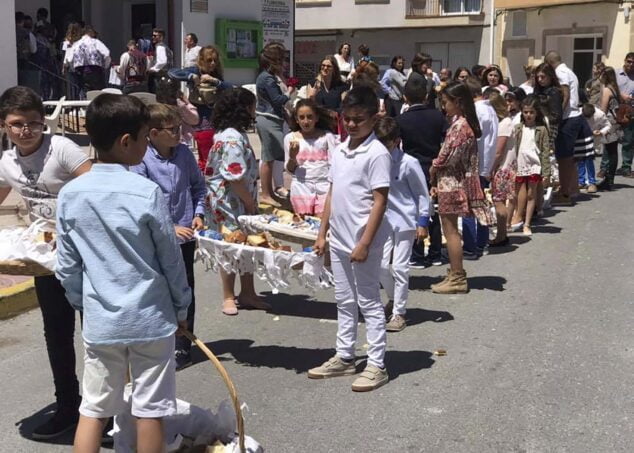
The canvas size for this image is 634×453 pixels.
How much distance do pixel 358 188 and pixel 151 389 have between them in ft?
6.66

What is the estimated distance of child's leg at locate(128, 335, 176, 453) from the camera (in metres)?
3.51

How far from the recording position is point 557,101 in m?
11.8

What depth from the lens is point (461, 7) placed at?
39250 millimetres

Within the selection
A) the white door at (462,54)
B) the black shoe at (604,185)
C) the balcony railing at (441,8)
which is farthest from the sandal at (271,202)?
the balcony railing at (441,8)

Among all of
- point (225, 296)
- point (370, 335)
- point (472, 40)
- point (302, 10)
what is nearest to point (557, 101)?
point (225, 296)

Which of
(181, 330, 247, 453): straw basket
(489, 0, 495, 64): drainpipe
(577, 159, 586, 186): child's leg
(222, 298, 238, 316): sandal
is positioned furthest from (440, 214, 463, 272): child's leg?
(489, 0, 495, 64): drainpipe

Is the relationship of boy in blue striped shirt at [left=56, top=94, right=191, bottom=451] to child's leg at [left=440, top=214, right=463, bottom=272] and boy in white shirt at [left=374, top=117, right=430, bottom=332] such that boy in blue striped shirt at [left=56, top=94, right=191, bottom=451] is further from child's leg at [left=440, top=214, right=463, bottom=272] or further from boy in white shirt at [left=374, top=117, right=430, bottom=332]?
child's leg at [left=440, top=214, right=463, bottom=272]

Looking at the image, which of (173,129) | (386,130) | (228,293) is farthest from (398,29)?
(173,129)

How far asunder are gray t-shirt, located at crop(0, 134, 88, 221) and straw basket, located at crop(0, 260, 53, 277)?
35 cm

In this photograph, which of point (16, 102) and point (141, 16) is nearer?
point (16, 102)

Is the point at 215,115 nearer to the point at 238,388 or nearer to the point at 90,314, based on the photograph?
the point at 238,388

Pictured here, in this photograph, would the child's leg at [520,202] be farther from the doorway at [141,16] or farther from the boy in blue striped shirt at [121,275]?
the doorway at [141,16]

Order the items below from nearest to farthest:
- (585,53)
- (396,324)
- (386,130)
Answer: (396,324) → (386,130) → (585,53)

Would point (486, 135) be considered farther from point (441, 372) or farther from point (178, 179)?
point (178, 179)
